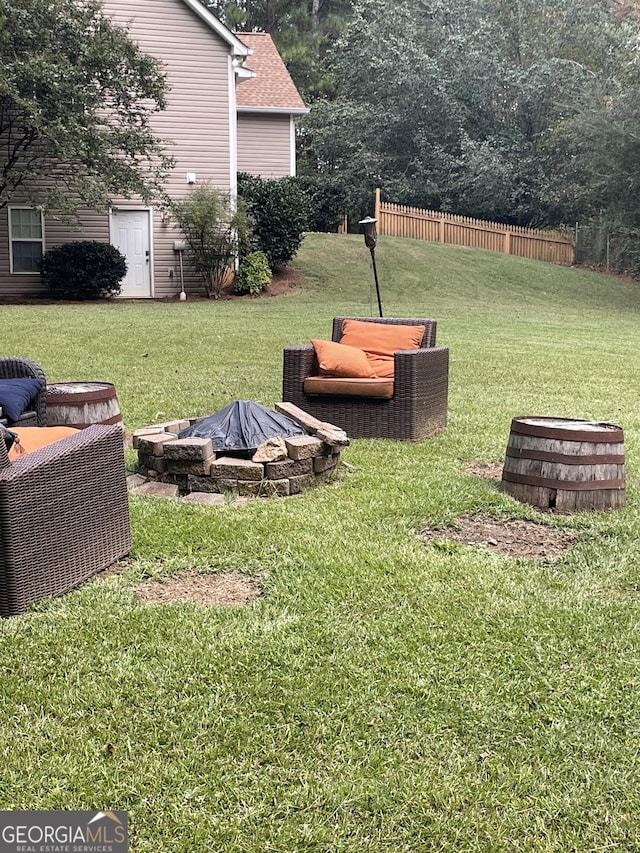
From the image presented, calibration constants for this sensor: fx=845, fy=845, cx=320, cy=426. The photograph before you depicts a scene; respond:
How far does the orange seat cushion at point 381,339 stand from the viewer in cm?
620

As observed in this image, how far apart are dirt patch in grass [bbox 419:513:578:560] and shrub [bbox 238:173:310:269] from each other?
14149 mm

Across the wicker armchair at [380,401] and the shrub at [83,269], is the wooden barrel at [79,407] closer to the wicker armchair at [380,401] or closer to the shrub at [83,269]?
the wicker armchair at [380,401]

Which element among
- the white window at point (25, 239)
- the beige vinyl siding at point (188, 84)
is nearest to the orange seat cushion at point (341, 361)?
the beige vinyl siding at point (188, 84)

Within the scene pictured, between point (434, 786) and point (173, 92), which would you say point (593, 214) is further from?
point (434, 786)

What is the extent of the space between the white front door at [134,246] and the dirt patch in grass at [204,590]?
14877 millimetres

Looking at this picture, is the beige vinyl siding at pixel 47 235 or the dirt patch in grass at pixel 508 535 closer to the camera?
the dirt patch in grass at pixel 508 535

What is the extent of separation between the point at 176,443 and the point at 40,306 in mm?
11505

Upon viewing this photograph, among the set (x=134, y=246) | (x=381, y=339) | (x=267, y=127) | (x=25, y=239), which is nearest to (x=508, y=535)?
(x=381, y=339)

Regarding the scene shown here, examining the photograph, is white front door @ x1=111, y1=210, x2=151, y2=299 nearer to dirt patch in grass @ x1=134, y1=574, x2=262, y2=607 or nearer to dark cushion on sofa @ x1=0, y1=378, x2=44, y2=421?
dark cushion on sofa @ x1=0, y1=378, x2=44, y2=421

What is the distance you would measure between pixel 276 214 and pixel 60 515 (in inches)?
601

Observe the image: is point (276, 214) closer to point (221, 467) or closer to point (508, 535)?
point (221, 467)

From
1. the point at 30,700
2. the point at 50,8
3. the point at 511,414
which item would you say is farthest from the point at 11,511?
the point at 50,8

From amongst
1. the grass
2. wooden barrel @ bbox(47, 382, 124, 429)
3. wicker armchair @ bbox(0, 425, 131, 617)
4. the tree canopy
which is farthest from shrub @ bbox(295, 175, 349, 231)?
wicker armchair @ bbox(0, 425, 131, 617)

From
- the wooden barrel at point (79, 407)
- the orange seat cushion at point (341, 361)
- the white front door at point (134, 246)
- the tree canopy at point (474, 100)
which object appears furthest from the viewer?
the tree canopy at point (474, 100)
